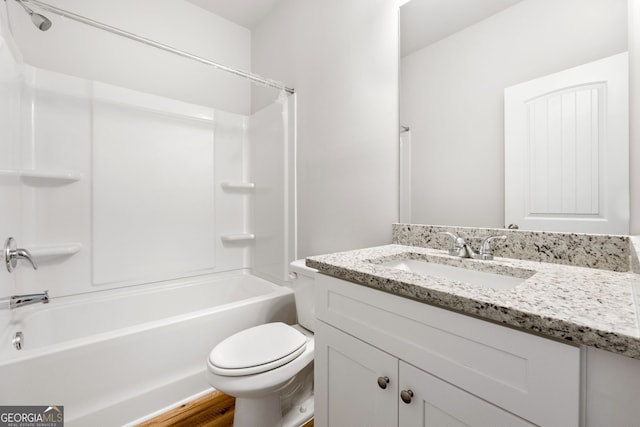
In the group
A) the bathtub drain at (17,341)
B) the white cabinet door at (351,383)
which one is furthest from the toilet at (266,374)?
the bathtub drain at (17,341)

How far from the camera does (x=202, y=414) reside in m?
1.38

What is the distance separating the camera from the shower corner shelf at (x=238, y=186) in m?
2.29

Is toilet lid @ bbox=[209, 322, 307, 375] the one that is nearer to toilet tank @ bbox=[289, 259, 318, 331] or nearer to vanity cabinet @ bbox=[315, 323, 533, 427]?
toilet tank @ bbox=[289, 259, 318, 331]

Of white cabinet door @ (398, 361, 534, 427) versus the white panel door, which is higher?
the white panel door

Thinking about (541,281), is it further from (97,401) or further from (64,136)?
(64,136)

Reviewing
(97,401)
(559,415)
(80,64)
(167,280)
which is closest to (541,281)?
(559,415)

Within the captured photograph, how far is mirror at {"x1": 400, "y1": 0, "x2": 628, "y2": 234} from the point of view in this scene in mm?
882

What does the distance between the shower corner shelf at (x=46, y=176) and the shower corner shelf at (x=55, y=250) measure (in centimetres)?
38

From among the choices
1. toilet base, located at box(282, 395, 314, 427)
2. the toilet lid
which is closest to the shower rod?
the toilet lid

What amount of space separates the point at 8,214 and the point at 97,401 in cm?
100

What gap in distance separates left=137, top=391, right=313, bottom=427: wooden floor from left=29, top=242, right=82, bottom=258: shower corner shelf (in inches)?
42.3

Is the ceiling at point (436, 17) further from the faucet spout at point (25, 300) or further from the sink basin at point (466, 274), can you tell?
the faucet spout at point (25, 300)

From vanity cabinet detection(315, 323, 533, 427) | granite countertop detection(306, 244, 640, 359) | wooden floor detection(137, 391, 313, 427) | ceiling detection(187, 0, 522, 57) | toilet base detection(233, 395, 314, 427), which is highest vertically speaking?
ceiling detection(187, 0, 522, 57)

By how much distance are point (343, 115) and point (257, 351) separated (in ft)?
4.47
